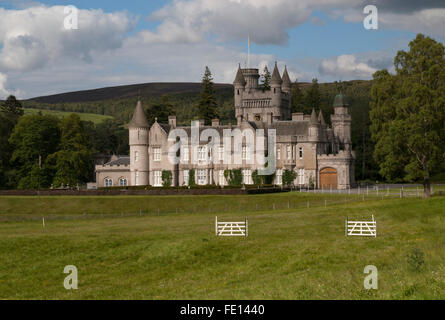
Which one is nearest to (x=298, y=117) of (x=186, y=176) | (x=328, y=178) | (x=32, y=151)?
(x=328, y=178)

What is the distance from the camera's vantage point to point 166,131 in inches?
3022

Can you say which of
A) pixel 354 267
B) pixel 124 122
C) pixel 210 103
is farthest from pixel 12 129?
pixel 124 122

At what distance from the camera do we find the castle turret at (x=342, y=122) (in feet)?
254

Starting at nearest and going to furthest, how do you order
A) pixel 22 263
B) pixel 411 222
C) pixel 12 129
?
pixel 22 263 → pixel 411 222 → pixel 12 129

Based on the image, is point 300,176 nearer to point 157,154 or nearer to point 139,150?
point 157,154

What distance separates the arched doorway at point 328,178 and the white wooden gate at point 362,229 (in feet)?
112

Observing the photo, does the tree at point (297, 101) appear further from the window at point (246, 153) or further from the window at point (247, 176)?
the window at point (247, 176)

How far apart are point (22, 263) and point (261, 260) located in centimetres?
1220

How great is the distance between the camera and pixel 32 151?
79.7 metres

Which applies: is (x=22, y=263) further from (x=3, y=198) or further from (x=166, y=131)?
(x=166, y=131)

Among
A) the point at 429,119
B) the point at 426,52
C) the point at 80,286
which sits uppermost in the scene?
the point at 426,52

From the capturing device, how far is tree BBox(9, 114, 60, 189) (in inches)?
3100

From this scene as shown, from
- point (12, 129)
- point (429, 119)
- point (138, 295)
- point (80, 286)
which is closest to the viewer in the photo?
point (138, 295)

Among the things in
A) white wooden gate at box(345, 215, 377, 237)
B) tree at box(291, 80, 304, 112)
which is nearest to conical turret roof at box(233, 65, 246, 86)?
tree at box(291, 80, 304, 112)
